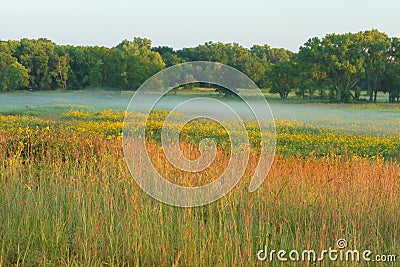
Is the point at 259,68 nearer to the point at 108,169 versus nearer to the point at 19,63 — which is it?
the point at 19,63

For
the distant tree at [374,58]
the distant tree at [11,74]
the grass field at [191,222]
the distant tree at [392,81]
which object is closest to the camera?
the grass field at [191,222]

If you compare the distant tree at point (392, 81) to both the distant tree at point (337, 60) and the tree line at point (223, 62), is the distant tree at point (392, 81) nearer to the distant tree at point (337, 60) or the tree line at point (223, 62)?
the tree line at point (223, 62)

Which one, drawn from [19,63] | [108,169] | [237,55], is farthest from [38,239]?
[19,63]

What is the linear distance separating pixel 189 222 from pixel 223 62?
4461 centimetres

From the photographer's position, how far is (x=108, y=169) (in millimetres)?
6727

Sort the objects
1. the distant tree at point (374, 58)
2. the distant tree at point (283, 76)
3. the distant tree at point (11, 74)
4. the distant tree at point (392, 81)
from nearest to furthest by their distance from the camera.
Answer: the distant tree at point (392, 81) → the distant tree at point (11, 74) → the distant tree at point (374, 58) → the distant tree at point (283, 76)

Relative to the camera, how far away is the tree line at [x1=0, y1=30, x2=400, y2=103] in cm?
4981

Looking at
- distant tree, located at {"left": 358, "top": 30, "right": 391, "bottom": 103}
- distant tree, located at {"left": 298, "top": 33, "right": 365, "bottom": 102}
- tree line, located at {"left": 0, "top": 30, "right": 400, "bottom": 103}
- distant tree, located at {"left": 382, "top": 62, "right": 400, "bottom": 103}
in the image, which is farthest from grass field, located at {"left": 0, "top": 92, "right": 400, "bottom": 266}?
distant tree, located at {"left": 358, "top": 30, "right": 391, "bottom": 103}

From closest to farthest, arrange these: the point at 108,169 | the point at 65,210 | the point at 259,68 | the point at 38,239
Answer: the point at 38,239, the point at 65,210, the point at 108,169, the point at 259,68

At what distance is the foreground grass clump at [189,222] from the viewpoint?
378 cm

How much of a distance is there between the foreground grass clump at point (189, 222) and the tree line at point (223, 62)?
42081 millimetres

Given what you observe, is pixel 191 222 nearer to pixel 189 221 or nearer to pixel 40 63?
pixel 189 221

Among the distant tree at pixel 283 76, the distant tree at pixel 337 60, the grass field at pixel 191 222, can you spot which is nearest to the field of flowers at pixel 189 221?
the grass field at pixel 191 222

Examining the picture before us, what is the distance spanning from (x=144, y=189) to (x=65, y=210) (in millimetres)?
1053
